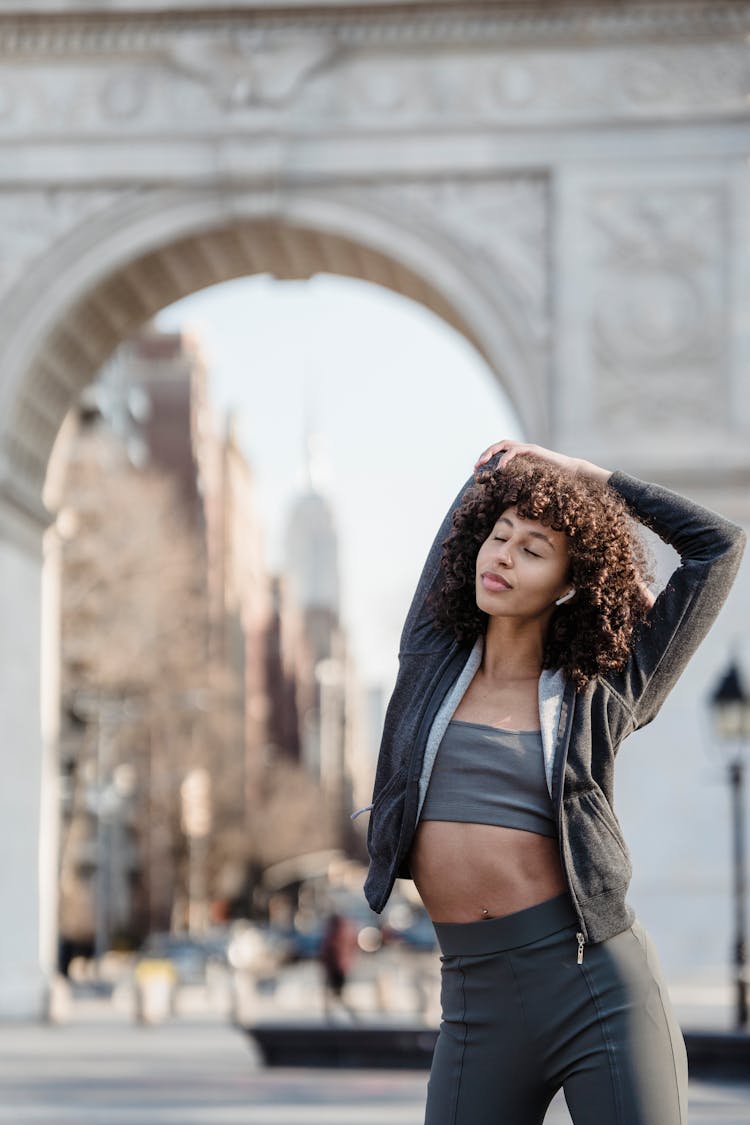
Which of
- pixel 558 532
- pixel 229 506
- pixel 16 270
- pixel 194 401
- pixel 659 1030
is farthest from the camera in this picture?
pixel 229 506

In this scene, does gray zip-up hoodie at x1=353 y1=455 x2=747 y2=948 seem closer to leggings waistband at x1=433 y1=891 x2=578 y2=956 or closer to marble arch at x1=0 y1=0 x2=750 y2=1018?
leggings waistband at x1=433 y1=891 x2=578 y2=956

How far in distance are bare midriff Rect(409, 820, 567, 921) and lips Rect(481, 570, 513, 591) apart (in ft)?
1.43

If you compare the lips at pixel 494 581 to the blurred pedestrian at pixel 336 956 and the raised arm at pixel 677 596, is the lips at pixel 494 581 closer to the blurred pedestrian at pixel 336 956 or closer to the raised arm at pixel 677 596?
the raised arm at pixel 677 596

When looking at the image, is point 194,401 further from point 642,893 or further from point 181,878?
point 642,893

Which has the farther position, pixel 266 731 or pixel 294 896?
pixel 294 896

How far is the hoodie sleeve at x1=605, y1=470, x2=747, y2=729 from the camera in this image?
3889mm

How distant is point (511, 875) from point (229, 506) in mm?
100949

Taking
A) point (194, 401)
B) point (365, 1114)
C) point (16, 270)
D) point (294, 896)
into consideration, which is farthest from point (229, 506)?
point (365, 1114)

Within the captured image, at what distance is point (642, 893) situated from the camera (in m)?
19.0

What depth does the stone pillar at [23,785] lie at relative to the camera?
68.6ft

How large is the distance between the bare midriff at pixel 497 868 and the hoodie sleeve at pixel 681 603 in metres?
0.41

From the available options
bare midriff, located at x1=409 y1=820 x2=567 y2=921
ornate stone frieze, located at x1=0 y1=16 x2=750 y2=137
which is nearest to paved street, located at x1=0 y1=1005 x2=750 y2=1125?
bare midriff, located at x1=409 y1=820 x2=567 y2=921

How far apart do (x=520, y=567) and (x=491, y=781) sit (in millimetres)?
397

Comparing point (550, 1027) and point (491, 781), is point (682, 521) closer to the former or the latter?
point (491, 781)
